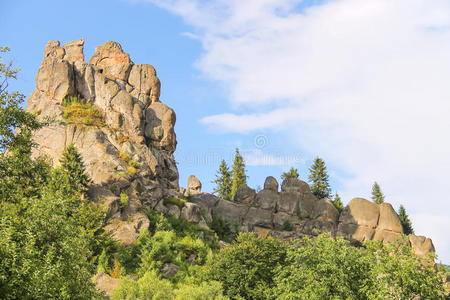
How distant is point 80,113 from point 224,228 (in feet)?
101

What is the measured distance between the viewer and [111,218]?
6009 centimetres

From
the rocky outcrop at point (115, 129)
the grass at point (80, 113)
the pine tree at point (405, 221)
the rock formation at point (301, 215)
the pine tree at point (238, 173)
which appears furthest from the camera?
the pine tree at point (238, 173)

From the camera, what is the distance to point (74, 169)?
60969 millimetres

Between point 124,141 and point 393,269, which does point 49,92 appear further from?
point 393,269

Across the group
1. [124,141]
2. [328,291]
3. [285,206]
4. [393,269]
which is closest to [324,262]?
[328,291]

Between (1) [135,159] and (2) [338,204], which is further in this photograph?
(2) [338,204]

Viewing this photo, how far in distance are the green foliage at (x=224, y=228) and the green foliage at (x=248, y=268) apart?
2475 centimetres

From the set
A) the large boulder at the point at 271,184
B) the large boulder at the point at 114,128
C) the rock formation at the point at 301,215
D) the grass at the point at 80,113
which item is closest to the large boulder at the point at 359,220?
the rock formation at the point at 301,215

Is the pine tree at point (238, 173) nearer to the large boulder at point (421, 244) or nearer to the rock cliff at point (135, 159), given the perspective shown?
the rock cliff at point (135, 159)

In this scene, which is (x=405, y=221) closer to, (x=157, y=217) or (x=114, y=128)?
(x=157, y=217)

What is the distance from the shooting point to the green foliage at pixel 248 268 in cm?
4634

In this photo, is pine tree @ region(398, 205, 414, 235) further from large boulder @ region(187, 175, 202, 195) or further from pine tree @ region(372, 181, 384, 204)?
large boulder @ region(187, 175, 202, 195)

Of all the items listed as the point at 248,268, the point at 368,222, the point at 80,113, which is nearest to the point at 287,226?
the point at 368,222

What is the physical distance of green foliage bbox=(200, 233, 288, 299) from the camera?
46.3 m
